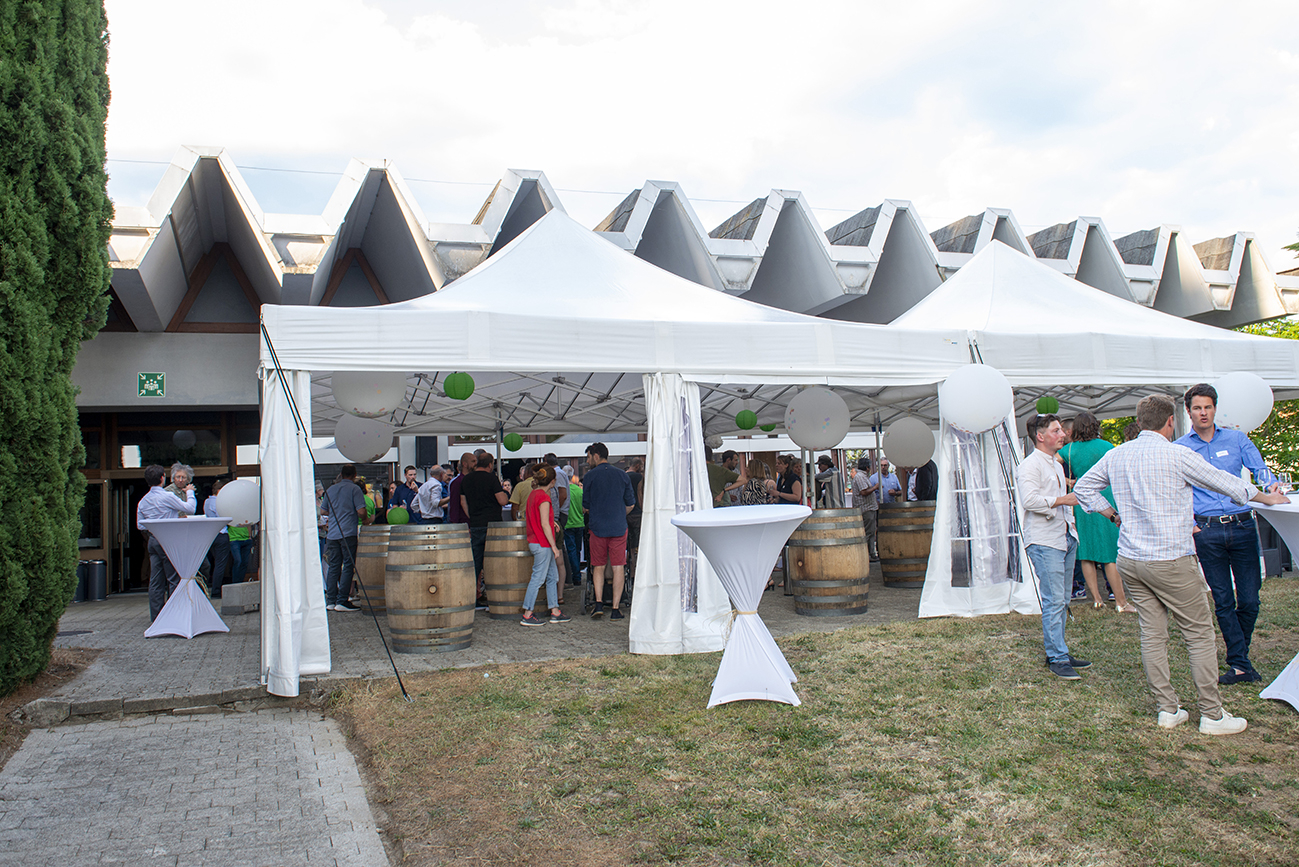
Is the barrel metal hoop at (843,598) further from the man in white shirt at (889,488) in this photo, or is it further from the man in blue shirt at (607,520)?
the man in white shirt at (889,488)

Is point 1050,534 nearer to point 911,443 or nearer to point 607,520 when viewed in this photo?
point 607,520

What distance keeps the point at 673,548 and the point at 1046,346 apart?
363 centimetres

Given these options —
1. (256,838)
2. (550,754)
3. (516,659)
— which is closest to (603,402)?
(516,659)

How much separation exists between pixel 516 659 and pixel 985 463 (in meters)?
4.01

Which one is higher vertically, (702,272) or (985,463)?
(702,272)

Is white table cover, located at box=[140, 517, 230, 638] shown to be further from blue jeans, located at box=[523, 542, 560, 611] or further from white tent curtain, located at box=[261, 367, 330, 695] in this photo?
blue jeans, located at box=[523, 542, 560, 611]

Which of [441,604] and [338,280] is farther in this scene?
[338,280]

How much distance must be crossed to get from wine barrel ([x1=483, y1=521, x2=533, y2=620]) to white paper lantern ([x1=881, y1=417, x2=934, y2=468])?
5129 mm

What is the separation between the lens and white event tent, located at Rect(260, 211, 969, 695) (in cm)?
519

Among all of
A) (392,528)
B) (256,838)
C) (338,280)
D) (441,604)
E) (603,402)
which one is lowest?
(256,838)

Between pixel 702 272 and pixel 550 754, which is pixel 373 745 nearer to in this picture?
pixel 550 754

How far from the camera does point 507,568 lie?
7.28m

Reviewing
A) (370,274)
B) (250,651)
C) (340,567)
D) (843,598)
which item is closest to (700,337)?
(843,598)

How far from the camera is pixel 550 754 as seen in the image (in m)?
3.85
